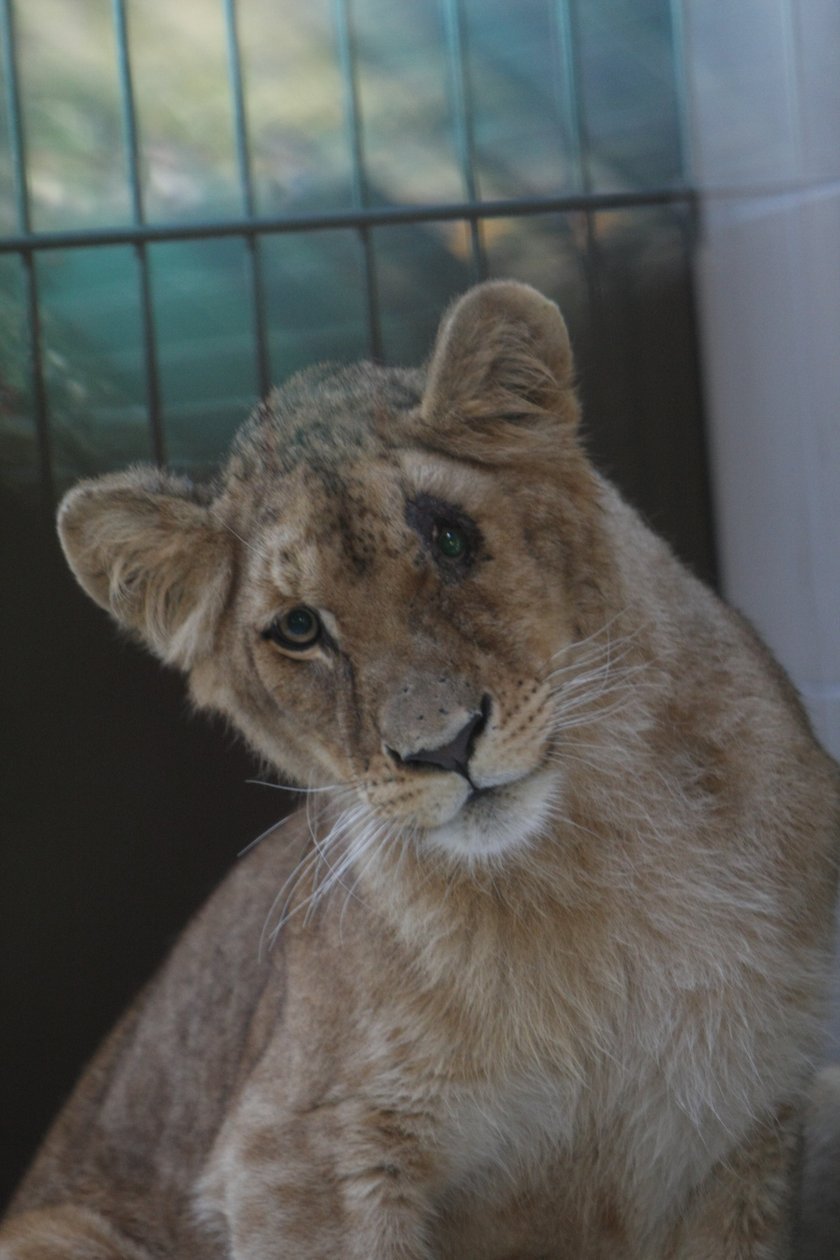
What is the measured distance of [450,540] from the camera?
188 centimetres

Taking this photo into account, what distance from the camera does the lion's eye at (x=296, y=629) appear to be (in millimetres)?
1915

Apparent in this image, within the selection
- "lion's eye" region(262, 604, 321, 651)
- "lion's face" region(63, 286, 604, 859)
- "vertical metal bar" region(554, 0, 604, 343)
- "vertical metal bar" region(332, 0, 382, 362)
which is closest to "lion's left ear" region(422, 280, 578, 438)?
"lion's face" region(63, 286, 604, 859)

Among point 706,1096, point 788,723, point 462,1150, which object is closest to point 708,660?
point 788,723

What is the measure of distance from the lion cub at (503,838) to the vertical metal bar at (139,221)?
1.25 feet

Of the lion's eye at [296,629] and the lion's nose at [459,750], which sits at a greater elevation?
the lion's eye at [296,629]

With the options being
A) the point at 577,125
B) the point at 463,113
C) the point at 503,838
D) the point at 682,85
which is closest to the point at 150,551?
the point at 503,838

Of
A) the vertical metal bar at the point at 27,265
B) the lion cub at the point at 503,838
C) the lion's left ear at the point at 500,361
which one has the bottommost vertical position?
the lion cub at the point at 503,838

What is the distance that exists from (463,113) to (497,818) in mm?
1370

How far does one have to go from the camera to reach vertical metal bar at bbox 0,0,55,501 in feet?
7.83

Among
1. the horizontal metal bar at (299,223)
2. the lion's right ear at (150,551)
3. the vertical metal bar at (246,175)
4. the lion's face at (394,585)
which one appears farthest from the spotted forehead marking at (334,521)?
the horizontal metal bar at (299,223)

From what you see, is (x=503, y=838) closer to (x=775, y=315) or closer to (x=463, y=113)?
(x=775, y=315)

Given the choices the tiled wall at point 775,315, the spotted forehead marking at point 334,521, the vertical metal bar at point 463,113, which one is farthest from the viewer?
the vertical metal bar at point 463,113

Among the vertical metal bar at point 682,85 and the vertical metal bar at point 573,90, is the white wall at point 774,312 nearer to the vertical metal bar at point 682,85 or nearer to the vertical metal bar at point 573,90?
the vertical metal bar at point 682,85

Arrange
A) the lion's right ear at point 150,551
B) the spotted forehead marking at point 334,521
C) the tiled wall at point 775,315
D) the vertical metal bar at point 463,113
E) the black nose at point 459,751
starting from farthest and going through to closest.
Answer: the vertical metal bar at point 463,113, the tiled wall at point 775,315, the lion's right ear at point 150,551, the spotted forehead marking at point 334,521, the black nose at point 459,751
